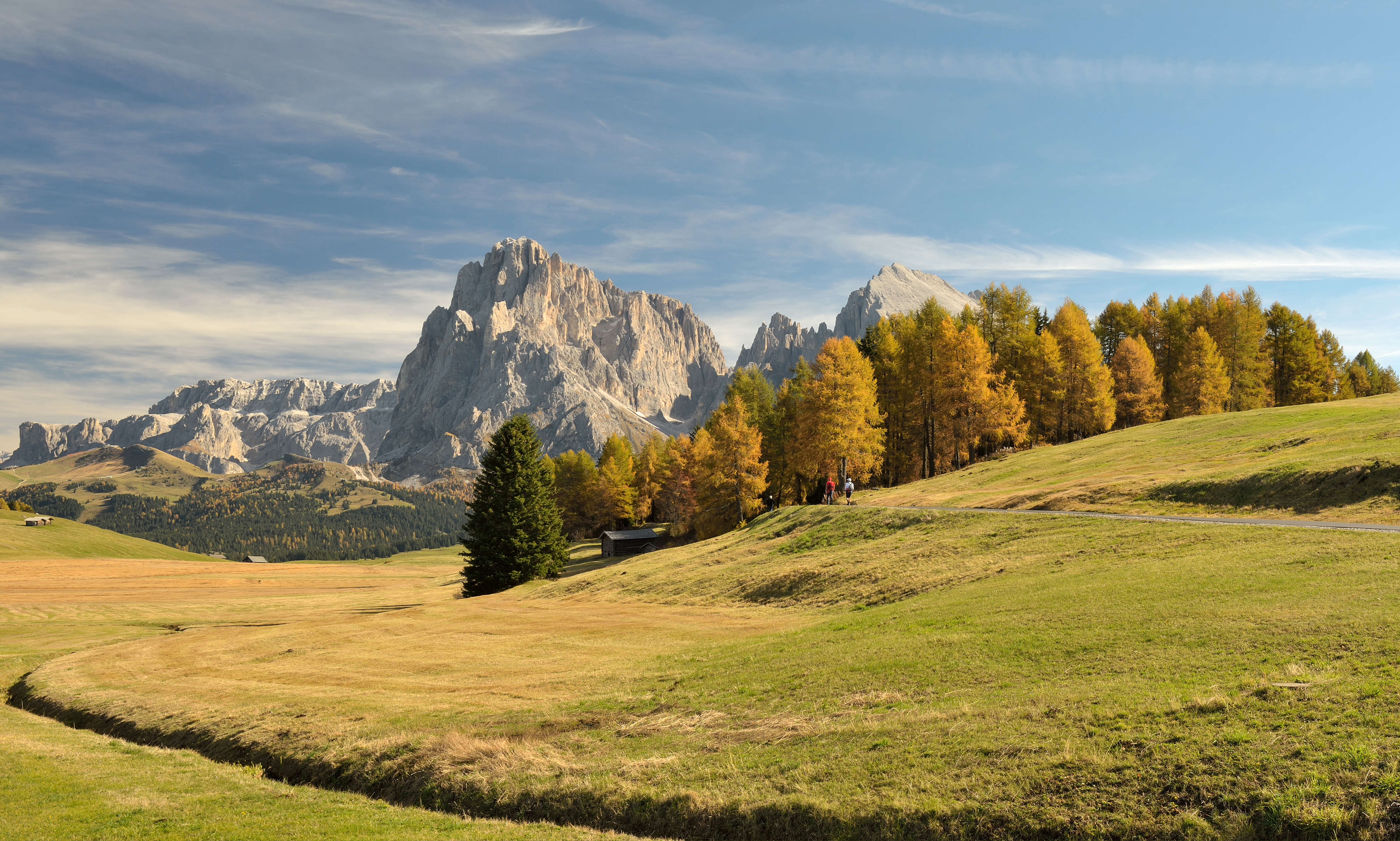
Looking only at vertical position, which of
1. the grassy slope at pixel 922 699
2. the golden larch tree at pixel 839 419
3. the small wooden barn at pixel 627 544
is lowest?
the small wooden barn at pixel 627 544

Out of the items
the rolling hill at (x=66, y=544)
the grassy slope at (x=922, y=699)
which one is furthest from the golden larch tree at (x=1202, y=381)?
the rolling hill at (x=66, y=544)

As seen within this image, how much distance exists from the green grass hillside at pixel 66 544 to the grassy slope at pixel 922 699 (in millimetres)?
137360

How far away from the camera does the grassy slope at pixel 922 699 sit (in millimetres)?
10000

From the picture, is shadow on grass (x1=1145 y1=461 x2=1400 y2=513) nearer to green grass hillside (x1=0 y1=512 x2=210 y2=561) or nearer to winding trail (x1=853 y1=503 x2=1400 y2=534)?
winding trail (x1=853 y1=503 x2=1400 y2=534)

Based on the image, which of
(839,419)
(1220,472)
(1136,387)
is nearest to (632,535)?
(839,419)

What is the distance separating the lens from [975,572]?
28.5 meters

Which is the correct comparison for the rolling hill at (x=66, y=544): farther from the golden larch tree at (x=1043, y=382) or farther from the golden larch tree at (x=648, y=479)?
the golden larch tree at (x=1043, y=382)

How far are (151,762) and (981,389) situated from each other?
64174mm

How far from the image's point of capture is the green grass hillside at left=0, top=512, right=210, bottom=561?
13675 cm

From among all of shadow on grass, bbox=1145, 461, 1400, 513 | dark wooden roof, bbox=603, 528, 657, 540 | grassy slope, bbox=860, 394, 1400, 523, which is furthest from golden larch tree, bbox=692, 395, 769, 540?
shadow on grass, bbox=1145, 461, 1400, 513

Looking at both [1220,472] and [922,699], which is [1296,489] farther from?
[922,699]

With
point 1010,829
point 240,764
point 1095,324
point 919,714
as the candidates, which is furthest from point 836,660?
point 1095,324

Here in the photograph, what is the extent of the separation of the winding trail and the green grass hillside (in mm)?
148152

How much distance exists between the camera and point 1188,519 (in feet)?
94.9
